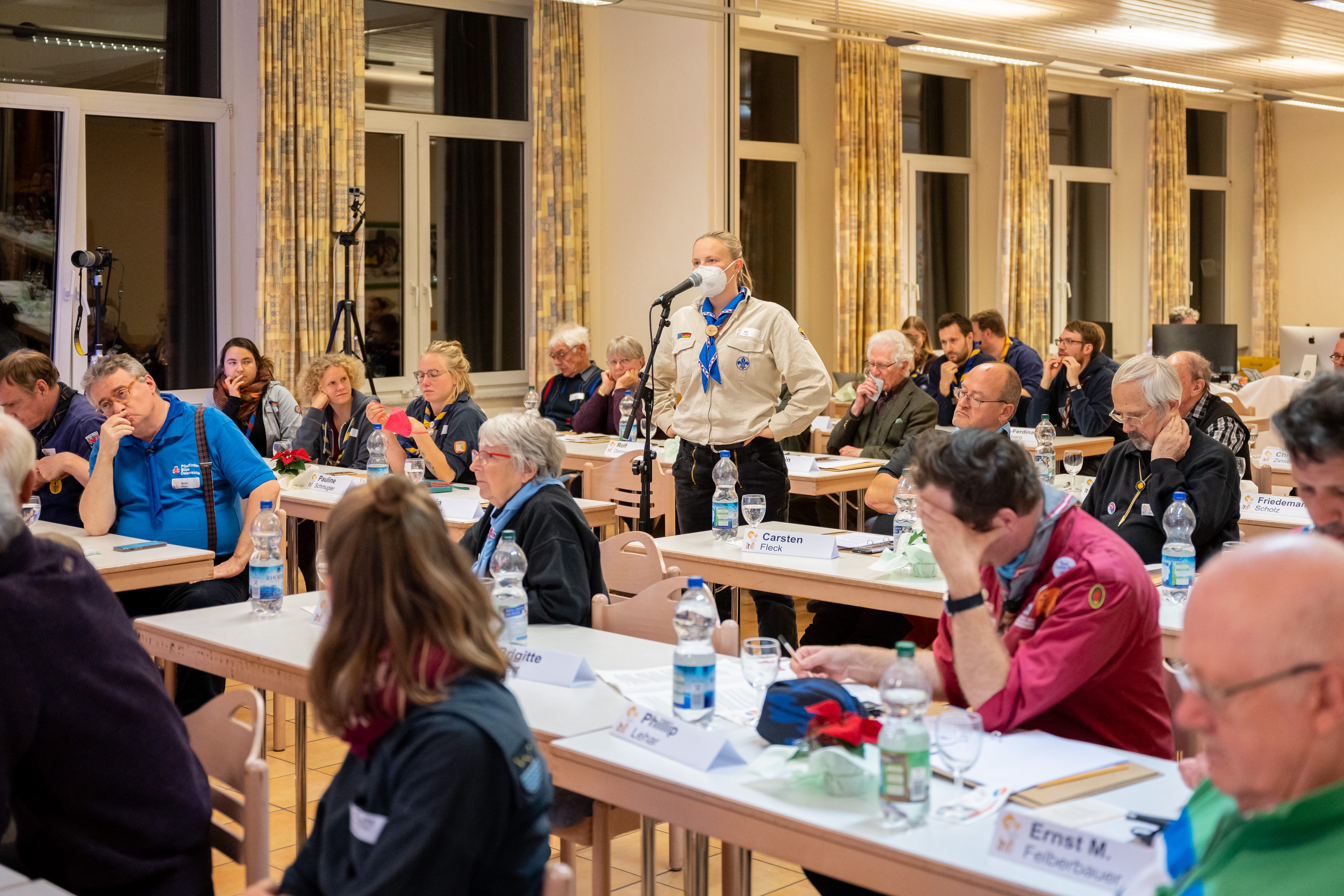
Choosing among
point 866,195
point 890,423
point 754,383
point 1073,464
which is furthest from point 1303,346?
point 754,383

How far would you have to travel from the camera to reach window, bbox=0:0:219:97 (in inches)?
316

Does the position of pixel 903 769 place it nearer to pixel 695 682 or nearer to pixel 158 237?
pixel 695 682

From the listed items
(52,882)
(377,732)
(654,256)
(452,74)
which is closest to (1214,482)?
(377,732)

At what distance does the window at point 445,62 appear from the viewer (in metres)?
9.36

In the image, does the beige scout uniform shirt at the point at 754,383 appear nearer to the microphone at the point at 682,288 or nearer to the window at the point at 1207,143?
the microphone at the point at 682,288

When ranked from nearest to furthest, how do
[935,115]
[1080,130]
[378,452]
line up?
[378,452] < [935,115] < [1080,130]

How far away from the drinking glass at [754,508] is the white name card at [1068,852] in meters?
2.96

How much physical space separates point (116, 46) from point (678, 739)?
7648 mm

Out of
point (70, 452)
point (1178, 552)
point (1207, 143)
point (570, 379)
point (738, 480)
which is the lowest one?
point (1178, 552)

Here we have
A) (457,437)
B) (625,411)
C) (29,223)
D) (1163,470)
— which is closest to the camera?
(1163,470)

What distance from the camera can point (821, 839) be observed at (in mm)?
1972

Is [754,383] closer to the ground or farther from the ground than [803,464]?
farther from the ground

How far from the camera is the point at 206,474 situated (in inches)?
180

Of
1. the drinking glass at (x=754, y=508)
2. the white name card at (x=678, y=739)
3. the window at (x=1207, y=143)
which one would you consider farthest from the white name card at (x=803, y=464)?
the window at (x=1207, y=143)
